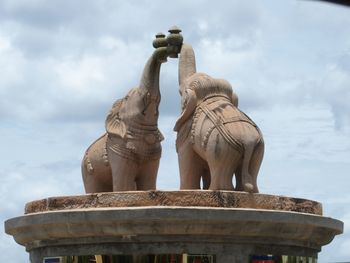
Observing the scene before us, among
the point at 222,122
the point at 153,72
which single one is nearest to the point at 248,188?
the point at 222,122

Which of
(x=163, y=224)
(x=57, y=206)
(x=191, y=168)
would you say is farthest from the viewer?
(x=191, y=168)

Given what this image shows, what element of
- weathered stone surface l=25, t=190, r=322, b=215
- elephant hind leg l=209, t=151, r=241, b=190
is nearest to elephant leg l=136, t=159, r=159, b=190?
elephant hind leg l=209, t=151, r=241, b=190

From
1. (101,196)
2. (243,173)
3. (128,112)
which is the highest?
(128,112)

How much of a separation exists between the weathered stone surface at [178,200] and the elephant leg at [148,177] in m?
2.76

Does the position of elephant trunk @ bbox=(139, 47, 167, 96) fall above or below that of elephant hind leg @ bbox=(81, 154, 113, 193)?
above

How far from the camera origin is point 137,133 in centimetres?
1448

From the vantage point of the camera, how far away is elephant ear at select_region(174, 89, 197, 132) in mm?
13445

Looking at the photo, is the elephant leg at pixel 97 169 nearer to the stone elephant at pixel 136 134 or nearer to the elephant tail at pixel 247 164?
the stone elephant at pixel 136 134

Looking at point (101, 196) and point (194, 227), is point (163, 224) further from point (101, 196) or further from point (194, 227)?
point (101, 196)

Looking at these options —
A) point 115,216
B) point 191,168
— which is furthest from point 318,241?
point 115,216

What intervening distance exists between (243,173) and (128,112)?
117 inches

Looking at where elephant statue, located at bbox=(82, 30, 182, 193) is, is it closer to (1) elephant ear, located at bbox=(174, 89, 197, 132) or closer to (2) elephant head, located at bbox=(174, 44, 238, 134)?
(2) elephant head, located at bbox=(174, 44, 238, 134)

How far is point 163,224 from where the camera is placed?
11367 mm

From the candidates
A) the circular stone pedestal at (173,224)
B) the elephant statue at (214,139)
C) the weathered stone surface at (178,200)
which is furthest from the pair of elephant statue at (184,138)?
the circular stone pedestal at (173,224)
